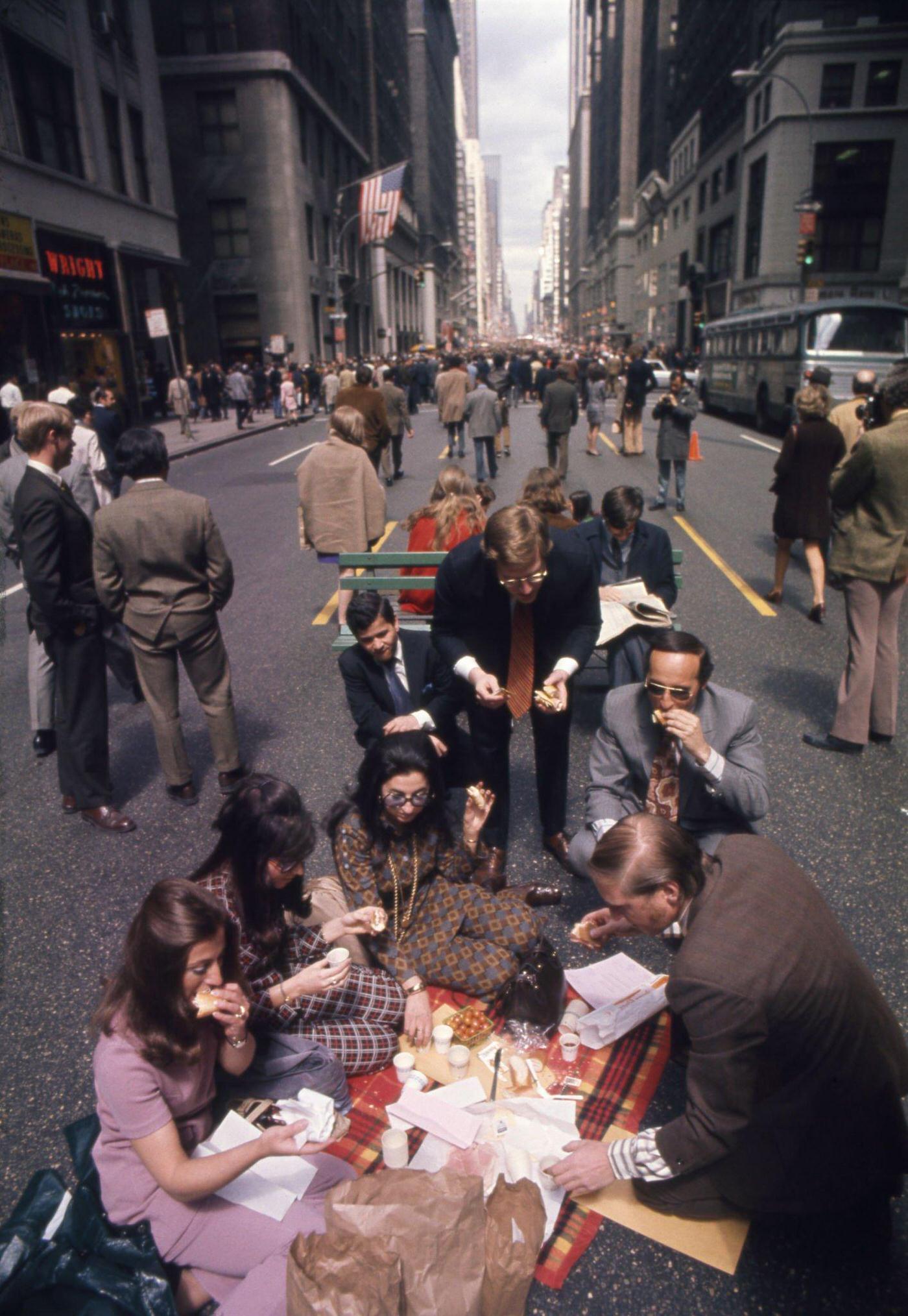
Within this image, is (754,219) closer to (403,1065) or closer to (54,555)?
(54,555)

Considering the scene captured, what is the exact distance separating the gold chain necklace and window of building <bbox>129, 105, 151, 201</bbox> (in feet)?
102

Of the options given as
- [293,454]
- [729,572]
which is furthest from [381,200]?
[729,572]

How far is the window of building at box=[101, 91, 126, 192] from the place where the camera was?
26438 mm

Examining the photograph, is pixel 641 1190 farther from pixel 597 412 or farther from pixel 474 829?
pixel 597 412

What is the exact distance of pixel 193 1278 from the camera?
→ 7.78 feet

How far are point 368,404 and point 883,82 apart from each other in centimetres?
4057

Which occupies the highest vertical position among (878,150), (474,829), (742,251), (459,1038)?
(878,150)

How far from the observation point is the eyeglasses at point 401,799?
352 cm

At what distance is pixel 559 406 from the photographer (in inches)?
588

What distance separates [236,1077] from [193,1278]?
65cm

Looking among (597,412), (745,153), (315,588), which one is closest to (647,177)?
(745,153)

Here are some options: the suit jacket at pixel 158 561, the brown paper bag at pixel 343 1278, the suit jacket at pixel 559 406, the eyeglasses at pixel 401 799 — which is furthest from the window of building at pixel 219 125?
the brown paper bag at pixel 343 1278

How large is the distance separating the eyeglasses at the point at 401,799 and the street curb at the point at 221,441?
53.9 ft

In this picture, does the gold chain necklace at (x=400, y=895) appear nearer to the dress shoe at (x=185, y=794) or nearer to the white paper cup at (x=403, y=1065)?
the white paper cup at (x=403, y=1065)
